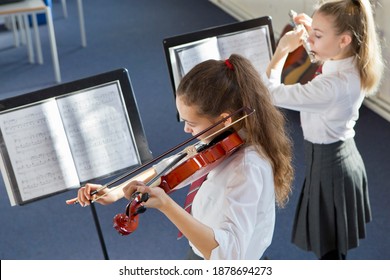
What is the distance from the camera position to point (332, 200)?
2.50 metres

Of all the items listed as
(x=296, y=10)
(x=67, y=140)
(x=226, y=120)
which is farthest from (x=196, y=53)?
(x=296, y=10)

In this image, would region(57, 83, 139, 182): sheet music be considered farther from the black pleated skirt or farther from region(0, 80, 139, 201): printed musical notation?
the black pleated skirt

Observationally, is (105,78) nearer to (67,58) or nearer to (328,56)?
(328,56)

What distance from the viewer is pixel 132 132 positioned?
2.10m

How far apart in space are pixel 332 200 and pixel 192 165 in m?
0.98

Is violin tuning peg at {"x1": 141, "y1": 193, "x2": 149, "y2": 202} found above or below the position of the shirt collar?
below

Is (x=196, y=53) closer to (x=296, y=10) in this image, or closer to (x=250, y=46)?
(x=250, y=46)

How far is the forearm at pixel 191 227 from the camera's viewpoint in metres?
1.51

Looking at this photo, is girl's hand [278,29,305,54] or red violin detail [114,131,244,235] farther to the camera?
girl's hand [278,29,305,54]

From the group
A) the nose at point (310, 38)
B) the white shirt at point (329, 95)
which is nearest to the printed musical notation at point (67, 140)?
the white shirt at point (329, 95)

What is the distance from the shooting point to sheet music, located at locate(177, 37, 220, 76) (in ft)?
7.36

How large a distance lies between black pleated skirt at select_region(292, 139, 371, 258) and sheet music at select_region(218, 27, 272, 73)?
1.17ft

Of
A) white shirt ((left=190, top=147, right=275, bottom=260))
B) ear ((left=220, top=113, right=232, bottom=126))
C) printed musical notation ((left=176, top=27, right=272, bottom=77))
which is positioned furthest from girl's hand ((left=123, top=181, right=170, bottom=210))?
printed musical notation ((left=176, top=27, right=272, bottom=77))

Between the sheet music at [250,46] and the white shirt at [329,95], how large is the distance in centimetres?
13
